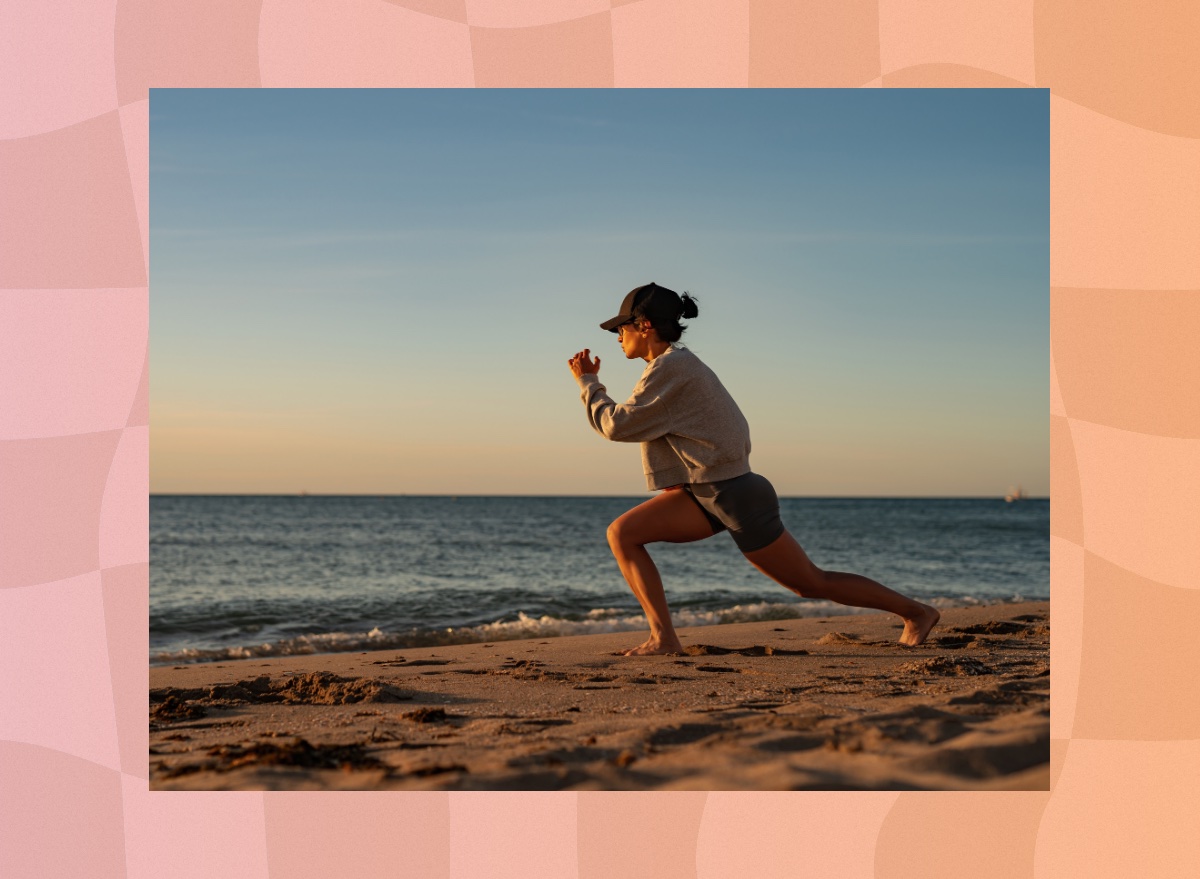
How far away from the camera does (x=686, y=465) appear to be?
417 centimetres

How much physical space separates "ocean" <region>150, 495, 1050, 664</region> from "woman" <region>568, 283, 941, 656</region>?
165cm

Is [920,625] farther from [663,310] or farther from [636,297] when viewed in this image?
[636,297]

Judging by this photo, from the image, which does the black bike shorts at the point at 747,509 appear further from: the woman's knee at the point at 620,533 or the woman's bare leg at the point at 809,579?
the woman's knee at the point at 620,533

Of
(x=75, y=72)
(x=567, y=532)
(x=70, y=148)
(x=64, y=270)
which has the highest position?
(x=75, y=72)

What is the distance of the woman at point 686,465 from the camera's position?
407 centimetres

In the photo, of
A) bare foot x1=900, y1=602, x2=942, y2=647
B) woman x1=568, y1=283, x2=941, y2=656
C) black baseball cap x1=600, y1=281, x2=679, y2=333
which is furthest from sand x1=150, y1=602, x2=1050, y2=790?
black baseball cap x1=600, y1=281, x2=679, y2=333

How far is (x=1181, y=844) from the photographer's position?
2.80 meters

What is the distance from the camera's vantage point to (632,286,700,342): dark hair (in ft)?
14.1

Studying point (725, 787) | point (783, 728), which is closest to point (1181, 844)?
point (783, 728)

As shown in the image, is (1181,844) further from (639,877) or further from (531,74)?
(531,74)

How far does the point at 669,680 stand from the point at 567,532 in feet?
70.4

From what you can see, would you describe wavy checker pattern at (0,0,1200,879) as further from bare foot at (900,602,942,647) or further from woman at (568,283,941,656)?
bare foot at (900,602,942,647)

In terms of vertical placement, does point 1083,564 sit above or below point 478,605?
above

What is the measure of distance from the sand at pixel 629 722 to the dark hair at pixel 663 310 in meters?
1.48
